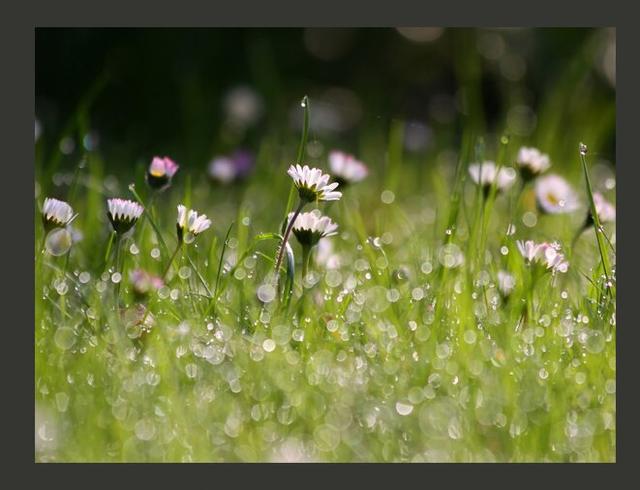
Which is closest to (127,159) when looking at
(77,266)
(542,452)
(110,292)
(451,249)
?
(77,266)

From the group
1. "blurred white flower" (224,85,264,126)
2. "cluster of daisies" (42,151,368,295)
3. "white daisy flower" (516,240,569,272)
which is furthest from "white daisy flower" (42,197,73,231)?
"blurred white flower" (224,85,264,126)

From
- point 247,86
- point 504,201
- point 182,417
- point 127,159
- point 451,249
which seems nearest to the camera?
point 182,417

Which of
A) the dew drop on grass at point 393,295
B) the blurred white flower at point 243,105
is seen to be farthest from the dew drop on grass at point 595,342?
the blurred white flower at point 243,105

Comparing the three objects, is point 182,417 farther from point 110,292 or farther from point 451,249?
point 451,249

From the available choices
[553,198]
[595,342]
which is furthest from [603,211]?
[595,342]

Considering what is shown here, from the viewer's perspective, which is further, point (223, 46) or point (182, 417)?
point (223, 46)

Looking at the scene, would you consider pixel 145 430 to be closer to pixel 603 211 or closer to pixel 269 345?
pixel 269 345

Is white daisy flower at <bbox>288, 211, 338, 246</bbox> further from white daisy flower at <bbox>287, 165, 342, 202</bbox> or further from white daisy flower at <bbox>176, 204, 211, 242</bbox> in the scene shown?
white daisy flower at <bbox>176, 204, 211, 242</bbox>

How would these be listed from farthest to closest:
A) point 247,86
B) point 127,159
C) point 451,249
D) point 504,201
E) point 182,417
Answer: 1. point 247,86
2. point 127,159
3. point 504,201
4. point 451,249
5. point 182,417
